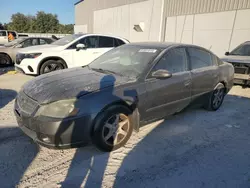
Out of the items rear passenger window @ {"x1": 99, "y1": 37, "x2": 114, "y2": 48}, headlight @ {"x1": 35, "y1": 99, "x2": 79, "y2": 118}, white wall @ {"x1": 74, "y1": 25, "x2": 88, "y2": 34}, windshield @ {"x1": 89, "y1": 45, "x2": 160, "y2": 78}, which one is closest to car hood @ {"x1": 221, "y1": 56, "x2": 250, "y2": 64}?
rear passenger window @ {"x1": 99, "y1": 37, "x2": 114, "y2": 48}

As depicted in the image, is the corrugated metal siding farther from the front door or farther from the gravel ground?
the gravel ground

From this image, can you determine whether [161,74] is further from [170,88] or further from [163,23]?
[163,23]

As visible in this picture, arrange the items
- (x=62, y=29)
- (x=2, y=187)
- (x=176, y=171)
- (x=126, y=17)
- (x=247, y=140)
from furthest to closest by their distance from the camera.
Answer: (x=62, y=29) < (x=126, y=17) < (x=247, y=140) < (x=176, y=171) < (x=2, y=187)

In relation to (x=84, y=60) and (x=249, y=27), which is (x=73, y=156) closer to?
(x=84, y=60)

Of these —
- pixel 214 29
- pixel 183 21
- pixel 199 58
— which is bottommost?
pixel 199 58

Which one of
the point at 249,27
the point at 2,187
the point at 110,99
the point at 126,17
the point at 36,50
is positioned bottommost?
the point at 2,187

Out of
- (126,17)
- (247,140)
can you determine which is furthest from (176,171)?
(126,17)

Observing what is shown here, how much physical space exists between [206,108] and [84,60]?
4.49 m

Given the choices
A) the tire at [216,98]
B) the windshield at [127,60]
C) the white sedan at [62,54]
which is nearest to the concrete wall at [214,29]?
the white sedan at [62,54]

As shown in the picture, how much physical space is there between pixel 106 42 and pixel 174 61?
187 inches

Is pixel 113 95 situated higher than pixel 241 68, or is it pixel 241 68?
pixel 241 68

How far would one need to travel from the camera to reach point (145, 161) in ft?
9.11

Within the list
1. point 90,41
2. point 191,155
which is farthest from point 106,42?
point 191,155

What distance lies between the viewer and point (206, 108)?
15.7 feet
